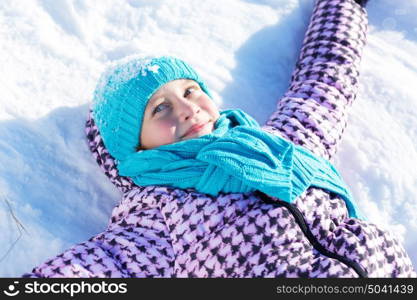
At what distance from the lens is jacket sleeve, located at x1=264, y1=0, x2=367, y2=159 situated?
1691mm

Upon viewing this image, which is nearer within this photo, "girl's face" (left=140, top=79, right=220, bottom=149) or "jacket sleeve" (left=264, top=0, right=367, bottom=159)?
"girl's face" (left=140, top=79, right=220, bottom=149)

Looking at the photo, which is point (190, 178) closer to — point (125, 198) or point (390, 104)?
point (125, 198)

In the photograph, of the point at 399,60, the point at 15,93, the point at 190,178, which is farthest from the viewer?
the point at 399,60

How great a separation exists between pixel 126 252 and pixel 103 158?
1.22 ft

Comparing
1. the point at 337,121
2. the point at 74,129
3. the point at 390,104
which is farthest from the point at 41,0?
the point at 390,104

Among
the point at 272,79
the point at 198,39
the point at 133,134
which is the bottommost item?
the point at 133,134

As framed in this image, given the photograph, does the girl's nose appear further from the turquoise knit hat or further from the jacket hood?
the jacket hood

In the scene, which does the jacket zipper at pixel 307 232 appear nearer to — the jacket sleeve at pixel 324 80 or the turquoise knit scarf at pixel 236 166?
the turquoise knit scarf at pixel 236 166

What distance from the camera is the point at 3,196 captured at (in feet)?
4.97

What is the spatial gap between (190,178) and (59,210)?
1.33 ft

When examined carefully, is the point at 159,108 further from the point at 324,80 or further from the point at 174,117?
the point at 324,80

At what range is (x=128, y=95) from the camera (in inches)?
60.5

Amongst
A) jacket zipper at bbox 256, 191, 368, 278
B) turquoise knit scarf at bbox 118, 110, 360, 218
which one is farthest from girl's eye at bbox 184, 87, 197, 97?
jacket zipper at bbox 256, 191, 368, 278

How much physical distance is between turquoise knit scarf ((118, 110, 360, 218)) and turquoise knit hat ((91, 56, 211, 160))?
0.06 metres
